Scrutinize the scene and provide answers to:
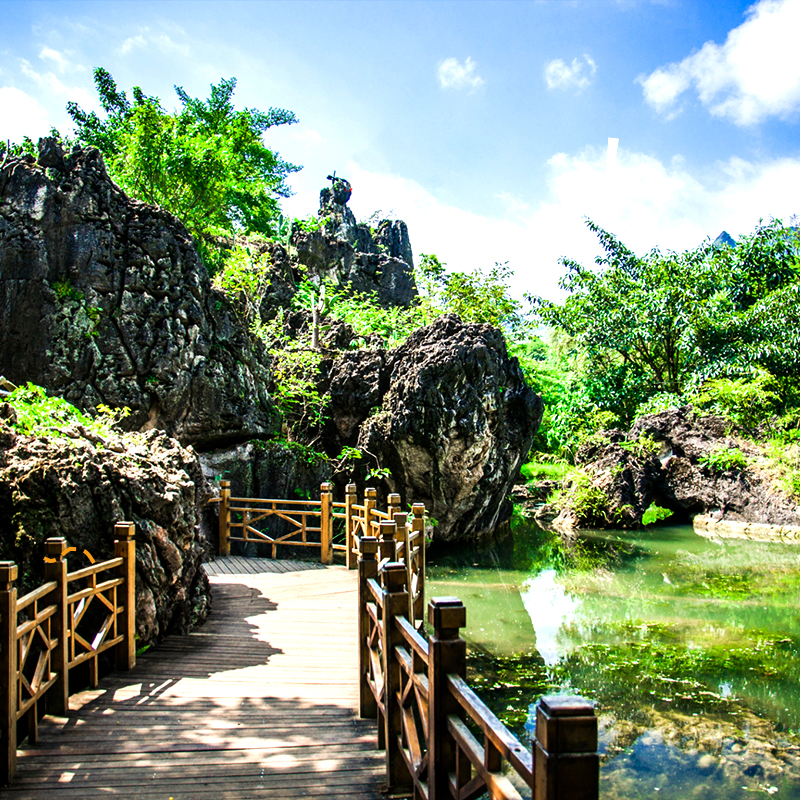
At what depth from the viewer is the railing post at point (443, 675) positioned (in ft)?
7.48

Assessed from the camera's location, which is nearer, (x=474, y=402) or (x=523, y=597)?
(x=523, y=597)

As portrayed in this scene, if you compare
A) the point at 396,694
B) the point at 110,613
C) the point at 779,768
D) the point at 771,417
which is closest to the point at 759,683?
the point at 779,768

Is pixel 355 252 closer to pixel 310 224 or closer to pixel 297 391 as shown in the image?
pixel 310 224

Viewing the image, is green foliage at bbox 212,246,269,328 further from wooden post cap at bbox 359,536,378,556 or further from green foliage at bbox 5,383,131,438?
wooden post cap at bbox 359,536,378,556

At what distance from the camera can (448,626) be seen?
2.29 metres

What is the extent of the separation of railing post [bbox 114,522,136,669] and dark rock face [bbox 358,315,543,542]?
27.1ft

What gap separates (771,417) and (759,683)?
527 inches

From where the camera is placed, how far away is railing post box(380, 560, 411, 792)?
302cm

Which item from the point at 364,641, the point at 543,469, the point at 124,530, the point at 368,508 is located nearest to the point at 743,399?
the point at 543,469

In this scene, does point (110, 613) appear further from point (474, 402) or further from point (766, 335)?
point (766, 335)

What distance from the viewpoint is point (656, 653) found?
7.33 meters

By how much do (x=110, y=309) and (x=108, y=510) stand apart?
701 cm

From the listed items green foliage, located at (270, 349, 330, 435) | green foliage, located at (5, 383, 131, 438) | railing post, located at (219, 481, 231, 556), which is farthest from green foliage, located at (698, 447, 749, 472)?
green foliage, located at (5, 383, 131, 438)

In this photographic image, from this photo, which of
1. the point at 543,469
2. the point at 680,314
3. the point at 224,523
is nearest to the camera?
the point at 224,523
